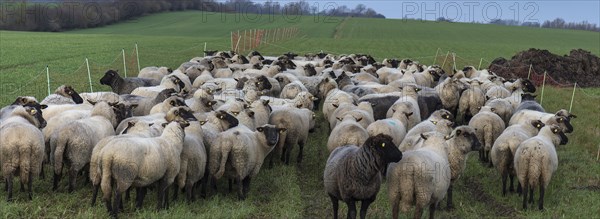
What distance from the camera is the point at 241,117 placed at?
39.3ft

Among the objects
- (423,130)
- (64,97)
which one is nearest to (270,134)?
(423,130)

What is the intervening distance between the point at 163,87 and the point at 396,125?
763 centimetres

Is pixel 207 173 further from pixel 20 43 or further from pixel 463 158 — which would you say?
pixel 20 43

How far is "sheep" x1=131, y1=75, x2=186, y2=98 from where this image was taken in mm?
14820

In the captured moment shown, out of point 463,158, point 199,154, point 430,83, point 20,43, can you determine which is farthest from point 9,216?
point 20,43

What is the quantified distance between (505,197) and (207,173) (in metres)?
6.01

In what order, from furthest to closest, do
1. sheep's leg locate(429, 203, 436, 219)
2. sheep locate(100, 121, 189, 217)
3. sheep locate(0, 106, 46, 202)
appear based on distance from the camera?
1. sheep locate(0, 106, 46, 202)
2. sheep's leg locate(429, 203, 436, 219)
3. sheep locate(100, 121, 189, 217)

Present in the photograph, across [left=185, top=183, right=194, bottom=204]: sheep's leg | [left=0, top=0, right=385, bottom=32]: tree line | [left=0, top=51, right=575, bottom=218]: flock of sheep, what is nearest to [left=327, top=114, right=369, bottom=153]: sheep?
[left=0, top=51, right=575, bottom=218]: flock of sheep

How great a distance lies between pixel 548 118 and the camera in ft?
41.6

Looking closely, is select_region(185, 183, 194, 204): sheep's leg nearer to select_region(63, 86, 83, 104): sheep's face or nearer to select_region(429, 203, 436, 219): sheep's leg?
select_region(429, 203, 436, 219): sheep's leg

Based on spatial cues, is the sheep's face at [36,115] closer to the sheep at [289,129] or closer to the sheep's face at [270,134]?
the sheep's face at [270,134]

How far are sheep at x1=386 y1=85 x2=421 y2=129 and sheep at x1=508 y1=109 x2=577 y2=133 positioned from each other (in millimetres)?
2438

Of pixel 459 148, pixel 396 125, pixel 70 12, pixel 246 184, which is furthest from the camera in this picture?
pixel 70 12

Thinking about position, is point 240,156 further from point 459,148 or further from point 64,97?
point 64,97
